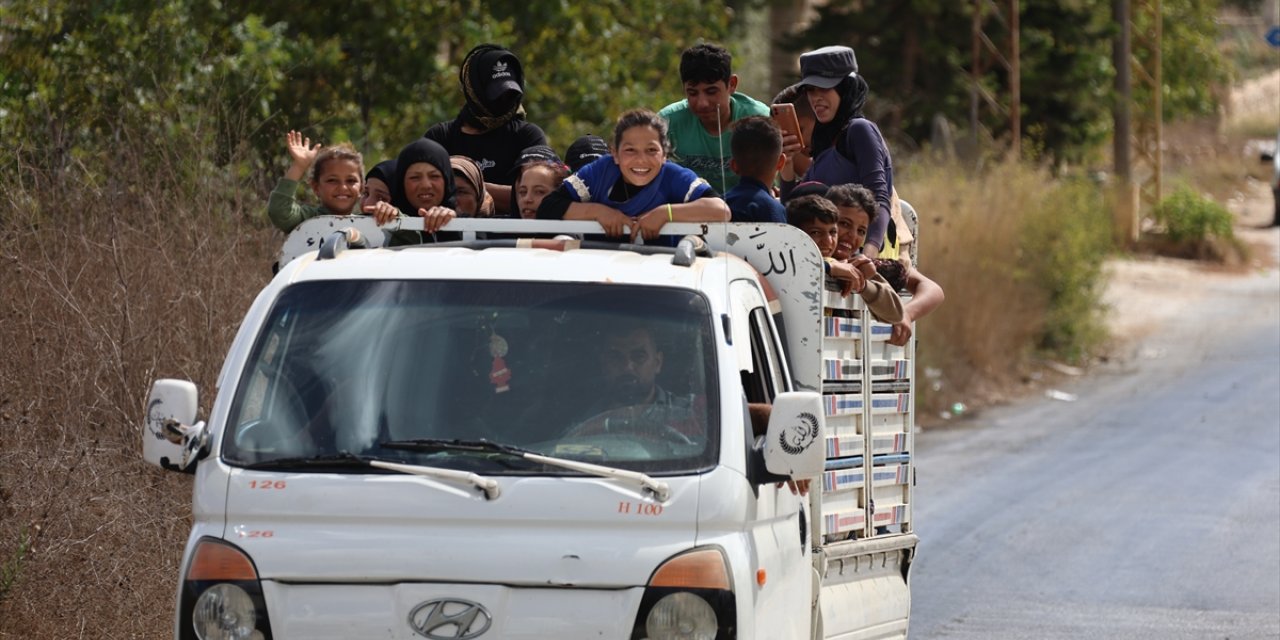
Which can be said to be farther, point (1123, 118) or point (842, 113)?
point (1123, 118)

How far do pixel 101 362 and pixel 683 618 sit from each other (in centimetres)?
444

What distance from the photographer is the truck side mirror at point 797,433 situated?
16.1ft

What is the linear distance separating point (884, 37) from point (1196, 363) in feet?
39.5

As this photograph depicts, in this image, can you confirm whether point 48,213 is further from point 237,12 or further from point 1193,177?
point 1193,177

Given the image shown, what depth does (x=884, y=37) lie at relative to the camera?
31.4 metres

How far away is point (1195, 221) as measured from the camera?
30.5 m

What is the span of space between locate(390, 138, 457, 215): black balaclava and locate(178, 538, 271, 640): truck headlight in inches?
92.4

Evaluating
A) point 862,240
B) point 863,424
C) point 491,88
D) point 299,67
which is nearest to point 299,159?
point 491,88

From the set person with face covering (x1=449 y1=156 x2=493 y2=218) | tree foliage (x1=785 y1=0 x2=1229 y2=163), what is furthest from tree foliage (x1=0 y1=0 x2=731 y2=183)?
tree foliage (x1=785 y1=0 x2=1229 y2=163)

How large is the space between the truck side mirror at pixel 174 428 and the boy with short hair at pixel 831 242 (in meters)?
2.36

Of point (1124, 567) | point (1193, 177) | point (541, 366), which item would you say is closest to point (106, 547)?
point (541, 366)

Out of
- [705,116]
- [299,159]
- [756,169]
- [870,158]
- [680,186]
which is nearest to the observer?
[680,186]

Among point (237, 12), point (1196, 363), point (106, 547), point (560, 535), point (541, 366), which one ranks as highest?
point (237, 12)

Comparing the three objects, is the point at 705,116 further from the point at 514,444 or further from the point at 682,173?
the point at 514,444
